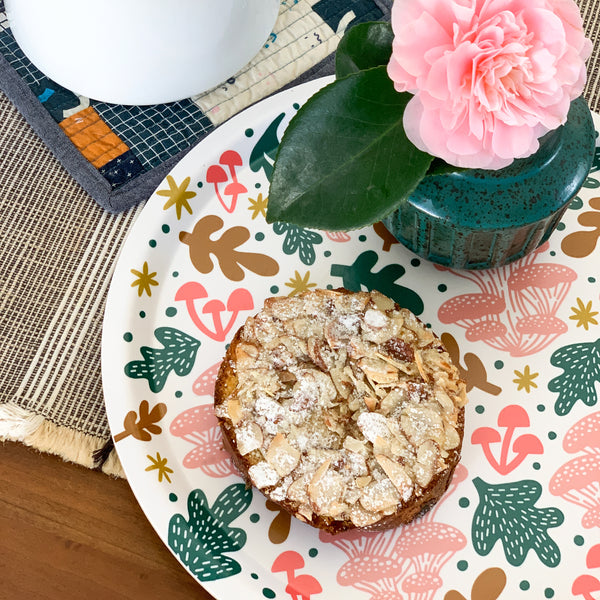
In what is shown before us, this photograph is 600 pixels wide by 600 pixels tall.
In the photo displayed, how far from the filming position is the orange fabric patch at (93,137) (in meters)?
0.95

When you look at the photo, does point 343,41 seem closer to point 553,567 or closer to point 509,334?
point 509,334

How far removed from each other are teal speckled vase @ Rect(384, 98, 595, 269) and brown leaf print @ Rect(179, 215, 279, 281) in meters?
0.21

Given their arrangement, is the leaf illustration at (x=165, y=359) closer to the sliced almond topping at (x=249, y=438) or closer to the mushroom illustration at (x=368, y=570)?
the sliced almond topping at (x=249, y=438)

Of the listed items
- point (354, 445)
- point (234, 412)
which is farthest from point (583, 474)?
point (234, 412)

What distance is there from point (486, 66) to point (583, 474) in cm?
46

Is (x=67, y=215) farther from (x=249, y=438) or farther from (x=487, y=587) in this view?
(x=487, y=587)

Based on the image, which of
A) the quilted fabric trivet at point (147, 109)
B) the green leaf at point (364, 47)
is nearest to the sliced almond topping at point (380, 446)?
the green leaf at point (364, 47)

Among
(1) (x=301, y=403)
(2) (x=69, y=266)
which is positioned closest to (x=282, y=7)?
(2) (x=69, y=266)

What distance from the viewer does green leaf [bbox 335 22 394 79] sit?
0.61m

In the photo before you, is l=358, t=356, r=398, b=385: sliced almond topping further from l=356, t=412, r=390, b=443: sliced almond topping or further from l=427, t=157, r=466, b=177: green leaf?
l=427, t=157, r=466, b=177: green leaf

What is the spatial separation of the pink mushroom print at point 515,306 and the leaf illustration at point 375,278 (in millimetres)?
37

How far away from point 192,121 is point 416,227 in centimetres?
35

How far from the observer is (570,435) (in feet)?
2.60

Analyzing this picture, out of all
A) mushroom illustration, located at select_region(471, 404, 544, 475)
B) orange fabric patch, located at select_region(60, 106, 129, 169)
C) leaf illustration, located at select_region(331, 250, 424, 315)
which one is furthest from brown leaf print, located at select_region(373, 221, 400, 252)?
orange fabric patch, located at select_region(60, 106, 129, 169)
